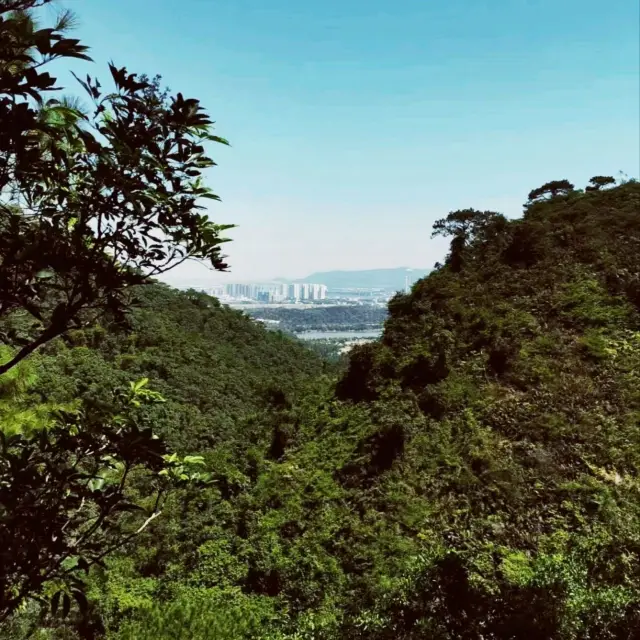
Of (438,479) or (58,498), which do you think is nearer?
(58,498)

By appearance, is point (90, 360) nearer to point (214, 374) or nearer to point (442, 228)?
point (214, 374)

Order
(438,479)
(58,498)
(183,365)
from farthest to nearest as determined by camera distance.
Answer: (183,365), (438,479), (58,498)

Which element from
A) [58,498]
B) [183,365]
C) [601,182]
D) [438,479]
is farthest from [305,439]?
[601,182]

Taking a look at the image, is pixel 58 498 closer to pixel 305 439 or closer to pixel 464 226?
pixel 305 439

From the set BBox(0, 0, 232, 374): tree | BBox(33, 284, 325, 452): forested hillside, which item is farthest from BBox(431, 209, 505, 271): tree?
BBox(0, 0, 232, 374): tree

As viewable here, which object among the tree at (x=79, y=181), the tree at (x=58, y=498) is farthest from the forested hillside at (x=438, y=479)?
the tree at (x=79, y=181)

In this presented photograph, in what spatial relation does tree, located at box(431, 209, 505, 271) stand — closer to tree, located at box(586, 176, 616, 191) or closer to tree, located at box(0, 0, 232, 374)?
tree, located at box(586, 176, 616, 191)

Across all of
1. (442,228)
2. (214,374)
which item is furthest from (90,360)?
(442,228)

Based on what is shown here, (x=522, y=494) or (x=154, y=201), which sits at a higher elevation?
(x=154, y=201)
